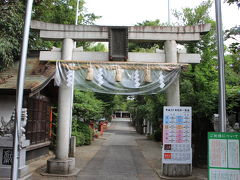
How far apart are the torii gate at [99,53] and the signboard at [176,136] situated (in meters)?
0.46

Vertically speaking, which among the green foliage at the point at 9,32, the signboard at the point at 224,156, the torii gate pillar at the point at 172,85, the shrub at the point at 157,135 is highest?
the green foliage at the point at 9,32

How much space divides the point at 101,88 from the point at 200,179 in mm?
5102

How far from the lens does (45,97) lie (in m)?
15.1

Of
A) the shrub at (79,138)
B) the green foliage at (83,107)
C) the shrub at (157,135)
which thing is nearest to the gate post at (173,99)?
the green foliage at (83,107)

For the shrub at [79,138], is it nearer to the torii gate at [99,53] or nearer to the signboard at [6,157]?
the torii gate at [99,53]

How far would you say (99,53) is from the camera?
10.5m

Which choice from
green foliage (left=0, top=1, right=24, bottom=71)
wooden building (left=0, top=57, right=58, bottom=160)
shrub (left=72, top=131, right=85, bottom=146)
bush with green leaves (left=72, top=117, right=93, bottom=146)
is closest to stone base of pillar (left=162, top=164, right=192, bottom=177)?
wooden building (left=0, top=57, right=58, bottom=160)

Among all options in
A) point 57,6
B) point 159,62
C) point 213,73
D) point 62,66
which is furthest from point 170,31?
Result: point 57,6

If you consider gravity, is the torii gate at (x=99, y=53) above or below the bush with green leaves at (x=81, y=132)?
above

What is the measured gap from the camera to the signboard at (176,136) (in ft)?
32.1

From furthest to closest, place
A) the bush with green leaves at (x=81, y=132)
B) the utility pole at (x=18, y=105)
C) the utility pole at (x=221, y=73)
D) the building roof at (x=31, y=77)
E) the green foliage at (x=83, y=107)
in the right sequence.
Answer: the bush with green leaves at (x=81, y=132), the green foliage at (x=83, y=107), the building roof at (x=31, y=77), the utility pole at (x=221, y=73), the utility pole at (x=18, y=105)

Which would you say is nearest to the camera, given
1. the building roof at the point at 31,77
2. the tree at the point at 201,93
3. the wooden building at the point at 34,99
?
the building roof at the point at 31,77

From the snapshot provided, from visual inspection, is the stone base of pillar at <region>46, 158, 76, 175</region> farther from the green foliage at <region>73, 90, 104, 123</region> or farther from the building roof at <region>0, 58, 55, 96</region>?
the green foliage at <region>73, 90, 104, 123</region>

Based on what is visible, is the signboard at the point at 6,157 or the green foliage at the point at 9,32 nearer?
the signboard at the point at 6,157
